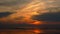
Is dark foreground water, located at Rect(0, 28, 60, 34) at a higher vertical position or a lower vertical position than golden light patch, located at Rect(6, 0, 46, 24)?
lower

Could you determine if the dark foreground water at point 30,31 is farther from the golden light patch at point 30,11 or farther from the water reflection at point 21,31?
the golden light patch at point 30,11

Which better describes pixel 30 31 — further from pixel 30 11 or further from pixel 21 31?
pixel 30 11

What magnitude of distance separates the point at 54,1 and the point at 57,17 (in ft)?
5.03

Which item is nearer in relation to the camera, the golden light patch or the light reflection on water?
the light reflection on water

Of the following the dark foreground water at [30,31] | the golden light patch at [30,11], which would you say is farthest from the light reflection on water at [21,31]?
the golden light patch at [30,11]

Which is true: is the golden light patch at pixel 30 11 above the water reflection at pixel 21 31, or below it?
above

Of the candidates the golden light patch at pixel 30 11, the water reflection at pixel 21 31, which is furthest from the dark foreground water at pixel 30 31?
the golden light patch at pixel 30 11

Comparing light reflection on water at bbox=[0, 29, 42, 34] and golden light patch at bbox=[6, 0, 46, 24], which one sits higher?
golden light patch at bbox=[6, 0, 46, 24]

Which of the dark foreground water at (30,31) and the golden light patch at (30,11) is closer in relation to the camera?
the dark foreground water at (30,31)

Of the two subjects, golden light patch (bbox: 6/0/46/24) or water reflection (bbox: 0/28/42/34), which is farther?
golden light patch (bbox: 6/0/46/24)

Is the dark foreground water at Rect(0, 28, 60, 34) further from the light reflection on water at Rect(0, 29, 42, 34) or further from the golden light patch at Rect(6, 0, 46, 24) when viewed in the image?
the golden light patch at Rect(6, 0, 46, 24)

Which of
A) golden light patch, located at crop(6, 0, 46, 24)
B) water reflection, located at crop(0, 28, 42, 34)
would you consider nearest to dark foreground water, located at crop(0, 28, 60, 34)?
water reflection, located at crop(0, 28, 42, 34)

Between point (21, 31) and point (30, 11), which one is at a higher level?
point (30, 11)

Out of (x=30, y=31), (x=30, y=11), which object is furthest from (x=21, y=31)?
(x=30, y=11)
